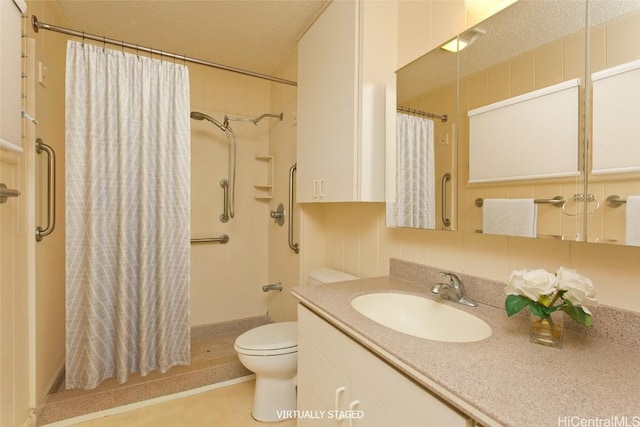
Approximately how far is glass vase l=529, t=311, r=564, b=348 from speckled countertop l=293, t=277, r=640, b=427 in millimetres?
20

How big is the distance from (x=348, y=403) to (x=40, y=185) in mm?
1831

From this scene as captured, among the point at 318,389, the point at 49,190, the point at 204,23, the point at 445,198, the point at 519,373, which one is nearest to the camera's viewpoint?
the point at 519,373

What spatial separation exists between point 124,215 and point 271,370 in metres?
1.14

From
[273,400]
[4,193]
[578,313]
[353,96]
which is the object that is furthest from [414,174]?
[4,193]

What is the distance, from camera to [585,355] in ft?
2.45

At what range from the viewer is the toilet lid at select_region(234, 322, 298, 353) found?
1.62 m

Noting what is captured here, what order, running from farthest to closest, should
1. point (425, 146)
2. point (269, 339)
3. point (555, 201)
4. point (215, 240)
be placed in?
point (215, 240), point (269, 339), point (425, 146), point (555, 201)

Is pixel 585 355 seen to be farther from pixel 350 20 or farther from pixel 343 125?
pixel 350 20

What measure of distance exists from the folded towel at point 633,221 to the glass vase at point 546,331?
27 cm

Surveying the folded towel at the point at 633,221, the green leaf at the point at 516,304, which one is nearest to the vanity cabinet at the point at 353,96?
the green leaf at the point at 516,304

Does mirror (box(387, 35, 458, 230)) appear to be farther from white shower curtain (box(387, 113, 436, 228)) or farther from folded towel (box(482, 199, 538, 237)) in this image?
folded towel (box(482, 199, 538, 237))

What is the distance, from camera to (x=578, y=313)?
0.75m

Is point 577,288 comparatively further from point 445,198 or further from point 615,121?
point 445,198

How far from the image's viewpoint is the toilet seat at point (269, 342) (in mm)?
1609
